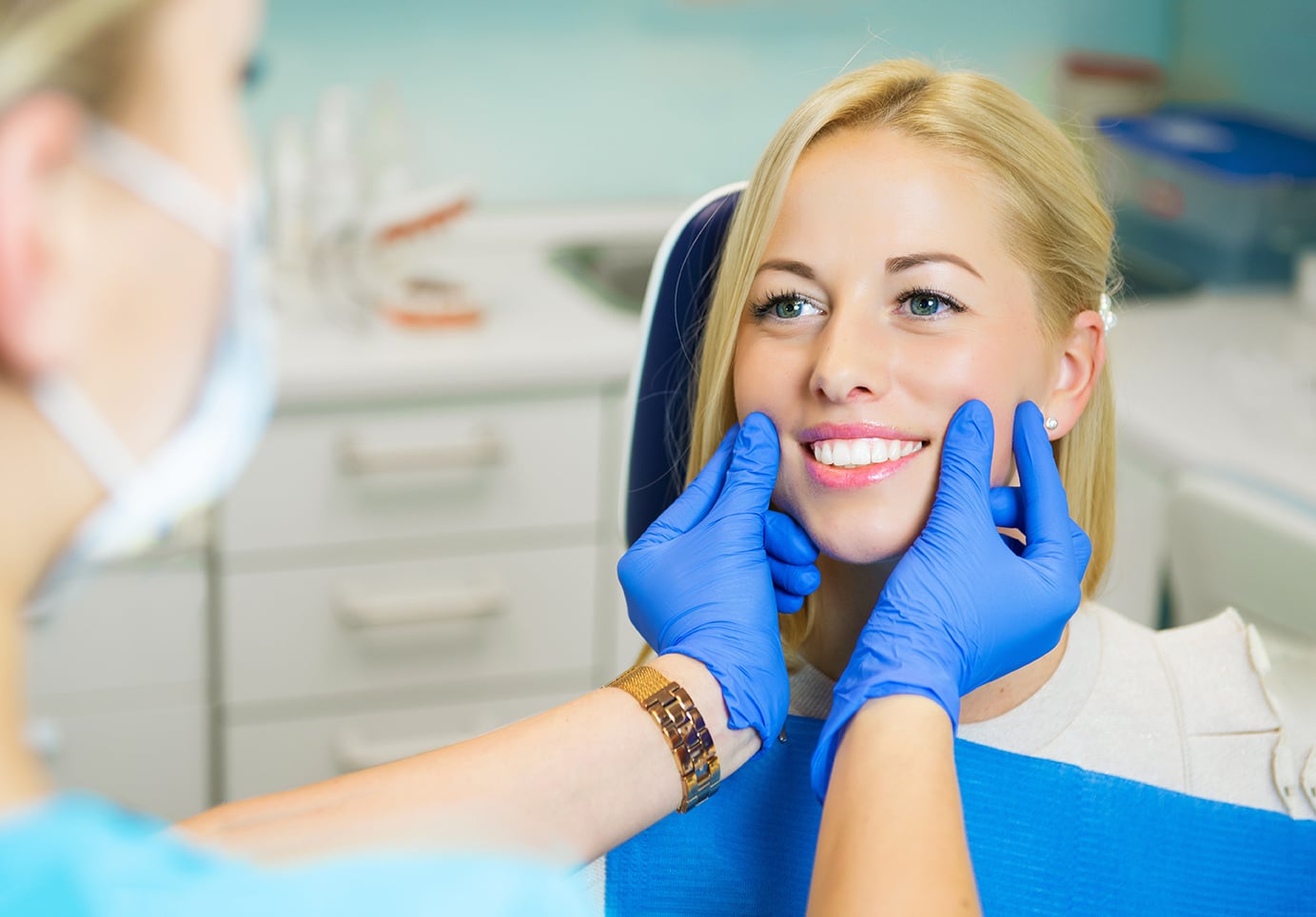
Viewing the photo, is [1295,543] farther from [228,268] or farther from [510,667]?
[228,268]

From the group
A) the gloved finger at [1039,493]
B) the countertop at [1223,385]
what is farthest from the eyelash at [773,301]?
the countertop at [1223,385]

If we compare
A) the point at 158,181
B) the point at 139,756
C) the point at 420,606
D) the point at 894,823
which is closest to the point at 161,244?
the point at 158,181

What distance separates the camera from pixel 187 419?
600mm

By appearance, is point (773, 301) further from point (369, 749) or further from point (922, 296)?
point (369, 749)

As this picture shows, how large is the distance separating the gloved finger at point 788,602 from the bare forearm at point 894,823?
21cm

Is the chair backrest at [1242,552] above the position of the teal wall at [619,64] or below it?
below

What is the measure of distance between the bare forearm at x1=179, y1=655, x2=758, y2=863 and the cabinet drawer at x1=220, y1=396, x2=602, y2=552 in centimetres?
115

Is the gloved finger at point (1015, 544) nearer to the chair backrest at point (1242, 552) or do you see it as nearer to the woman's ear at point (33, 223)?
the chair backrest at point (1242, 552)

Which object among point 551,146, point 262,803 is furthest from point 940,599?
point 551,146

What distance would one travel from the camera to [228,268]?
1.97 ft

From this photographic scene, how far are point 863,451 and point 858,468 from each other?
0.05ft

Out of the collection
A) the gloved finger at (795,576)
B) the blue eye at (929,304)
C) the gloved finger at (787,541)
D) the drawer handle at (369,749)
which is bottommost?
the drawer handle at (369,749)

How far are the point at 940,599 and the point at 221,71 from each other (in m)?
0.70

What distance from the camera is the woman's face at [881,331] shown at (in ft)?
3.93
